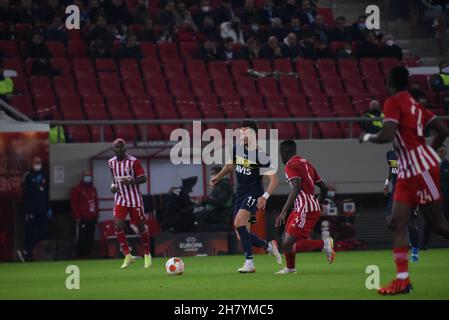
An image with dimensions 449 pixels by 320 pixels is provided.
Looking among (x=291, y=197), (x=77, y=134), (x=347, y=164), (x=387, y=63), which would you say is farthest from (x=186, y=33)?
(x=291, y=197)

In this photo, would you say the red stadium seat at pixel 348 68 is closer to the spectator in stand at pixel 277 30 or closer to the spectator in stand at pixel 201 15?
the spectator in stand at pixel 277 30

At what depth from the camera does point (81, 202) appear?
2259 centimetres

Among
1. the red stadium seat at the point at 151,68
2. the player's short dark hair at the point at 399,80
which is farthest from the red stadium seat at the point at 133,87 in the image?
the player's short dark hair at the point at 399,80

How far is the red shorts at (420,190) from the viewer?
10.7 meters

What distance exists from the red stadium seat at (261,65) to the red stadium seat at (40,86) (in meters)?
5.46

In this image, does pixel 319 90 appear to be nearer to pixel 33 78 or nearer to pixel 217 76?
pixel 217 76

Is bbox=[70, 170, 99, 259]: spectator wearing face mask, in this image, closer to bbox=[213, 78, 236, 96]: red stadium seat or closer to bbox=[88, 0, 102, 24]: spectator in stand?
bbox=[213, 78, 236, 96]: red stadium seat

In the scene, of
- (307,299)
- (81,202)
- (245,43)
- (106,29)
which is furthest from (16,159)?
(307,299)

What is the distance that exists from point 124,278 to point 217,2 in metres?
15.0

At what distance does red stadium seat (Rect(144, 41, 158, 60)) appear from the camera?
2620cm

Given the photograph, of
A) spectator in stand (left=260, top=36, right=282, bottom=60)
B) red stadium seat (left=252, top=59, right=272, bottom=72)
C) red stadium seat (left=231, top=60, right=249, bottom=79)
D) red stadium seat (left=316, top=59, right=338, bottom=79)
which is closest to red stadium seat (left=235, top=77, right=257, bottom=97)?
red stadium seat (left=231, top=60, right=249, bottom=79)

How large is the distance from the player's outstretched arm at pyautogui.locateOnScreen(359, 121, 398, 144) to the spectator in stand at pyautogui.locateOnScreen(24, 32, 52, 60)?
1542cm

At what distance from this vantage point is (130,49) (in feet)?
84.0

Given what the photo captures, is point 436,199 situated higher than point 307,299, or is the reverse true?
point 436,199
